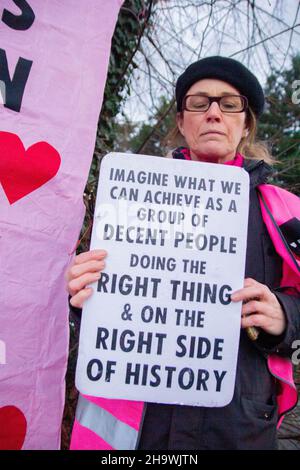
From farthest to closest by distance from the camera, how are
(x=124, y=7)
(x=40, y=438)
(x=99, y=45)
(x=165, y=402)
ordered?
(x=124, y=7)
(x=99, y=45)
(x=40, y=438)
(x=165, y=402)

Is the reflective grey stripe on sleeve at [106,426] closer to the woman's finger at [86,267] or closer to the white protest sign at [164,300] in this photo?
the white protest sign at [164,300]

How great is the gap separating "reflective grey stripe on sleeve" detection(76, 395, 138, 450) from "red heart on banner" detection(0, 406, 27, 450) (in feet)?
1.21

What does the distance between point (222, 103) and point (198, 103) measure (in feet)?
0.25

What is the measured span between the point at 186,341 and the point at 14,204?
81 cm

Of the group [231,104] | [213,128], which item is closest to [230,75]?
[231,104]

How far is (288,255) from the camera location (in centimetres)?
108

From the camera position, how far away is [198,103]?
1257 millimetres

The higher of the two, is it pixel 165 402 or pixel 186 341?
pixel 186 341

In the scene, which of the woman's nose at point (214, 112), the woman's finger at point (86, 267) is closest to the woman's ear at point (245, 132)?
the woman's nose at point (214, 112)

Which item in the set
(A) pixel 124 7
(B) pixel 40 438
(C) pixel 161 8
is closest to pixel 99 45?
(A) pixel 124 7

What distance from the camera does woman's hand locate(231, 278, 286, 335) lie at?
1027 mm

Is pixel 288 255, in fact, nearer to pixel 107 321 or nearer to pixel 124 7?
pixel 107 321

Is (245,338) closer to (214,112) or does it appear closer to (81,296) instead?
(81,296)

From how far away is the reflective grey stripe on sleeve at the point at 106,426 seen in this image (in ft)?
3.55
